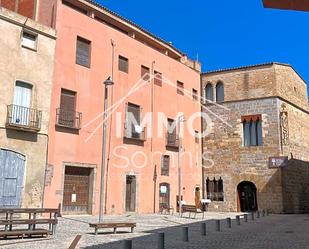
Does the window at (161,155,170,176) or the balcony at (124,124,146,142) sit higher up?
the balcony at (124,124,146,142)

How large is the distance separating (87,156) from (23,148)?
3999 millimetres

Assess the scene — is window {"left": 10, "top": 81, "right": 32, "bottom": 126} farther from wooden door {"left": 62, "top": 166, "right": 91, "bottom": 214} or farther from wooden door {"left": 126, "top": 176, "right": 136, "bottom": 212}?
wooden door {"left": 126, "top": 176, "right": 136, "bottom": 212}

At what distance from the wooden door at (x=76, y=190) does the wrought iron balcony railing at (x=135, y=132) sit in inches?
136

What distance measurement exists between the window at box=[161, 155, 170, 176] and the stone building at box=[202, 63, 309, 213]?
16.1ft

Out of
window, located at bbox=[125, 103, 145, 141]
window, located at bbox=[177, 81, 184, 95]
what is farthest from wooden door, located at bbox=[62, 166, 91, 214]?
window, located at bbox=[177, 81, 184, 95]

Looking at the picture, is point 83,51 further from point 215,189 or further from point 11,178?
point 215,189

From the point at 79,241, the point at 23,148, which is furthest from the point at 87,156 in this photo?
the point at 79,241

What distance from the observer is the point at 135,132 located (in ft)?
76.6

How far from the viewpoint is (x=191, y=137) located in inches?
1133

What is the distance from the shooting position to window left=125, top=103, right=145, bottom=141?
75.0 ft

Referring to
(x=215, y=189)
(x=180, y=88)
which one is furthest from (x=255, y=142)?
(x=180, y=88)

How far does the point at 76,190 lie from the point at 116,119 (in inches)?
181

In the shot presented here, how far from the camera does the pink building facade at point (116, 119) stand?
63.5 feet

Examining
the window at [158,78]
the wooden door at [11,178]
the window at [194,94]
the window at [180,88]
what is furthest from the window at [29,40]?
the window at [194,94]
